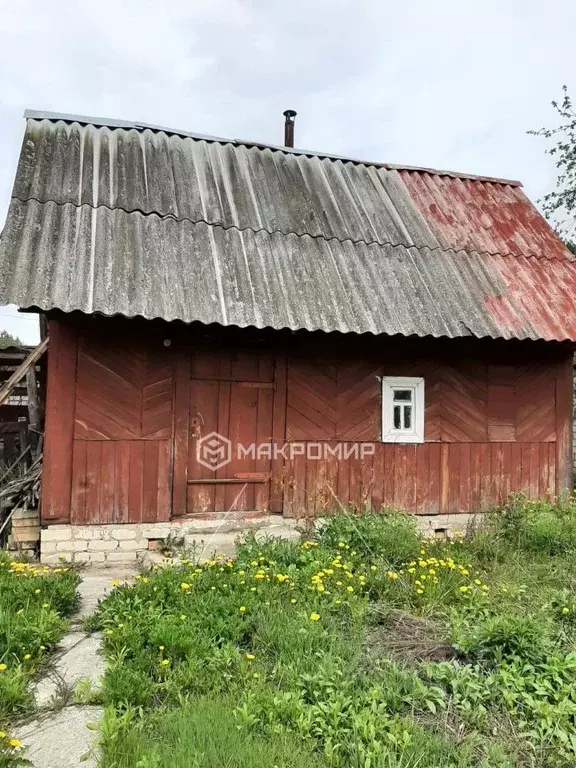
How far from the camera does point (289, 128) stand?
36.1 ft

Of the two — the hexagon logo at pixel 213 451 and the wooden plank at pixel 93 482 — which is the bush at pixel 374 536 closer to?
the hexagon logo at pixel 213 451

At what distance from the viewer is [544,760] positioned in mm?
2764

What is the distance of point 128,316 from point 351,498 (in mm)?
3449

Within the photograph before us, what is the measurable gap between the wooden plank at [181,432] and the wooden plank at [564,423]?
205 inches

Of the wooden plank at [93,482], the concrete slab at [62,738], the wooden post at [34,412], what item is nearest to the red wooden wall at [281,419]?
the wooden plank at [93,482]

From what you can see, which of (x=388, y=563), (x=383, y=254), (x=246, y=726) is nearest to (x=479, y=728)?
(x=246, y=726)

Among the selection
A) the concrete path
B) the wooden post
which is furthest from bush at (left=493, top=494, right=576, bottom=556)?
the wooden post

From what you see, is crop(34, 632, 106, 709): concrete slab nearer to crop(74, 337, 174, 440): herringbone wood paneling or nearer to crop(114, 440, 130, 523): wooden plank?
crop(114, 440, 130, 523): wooden plank

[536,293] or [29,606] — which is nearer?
[29,606]

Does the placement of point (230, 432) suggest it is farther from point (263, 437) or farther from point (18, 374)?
point (18, 374)

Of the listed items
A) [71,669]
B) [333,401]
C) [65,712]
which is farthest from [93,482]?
[65,712]

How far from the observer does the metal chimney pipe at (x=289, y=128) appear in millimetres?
10938

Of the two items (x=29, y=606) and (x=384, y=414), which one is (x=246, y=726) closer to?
(x=29, y=606)

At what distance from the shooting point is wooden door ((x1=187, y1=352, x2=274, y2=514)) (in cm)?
655
